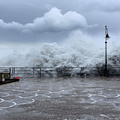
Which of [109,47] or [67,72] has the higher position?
[109,47]

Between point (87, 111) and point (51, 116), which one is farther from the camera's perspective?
point (87, 111)

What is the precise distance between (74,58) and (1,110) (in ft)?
87.4

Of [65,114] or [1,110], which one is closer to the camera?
[65,114]

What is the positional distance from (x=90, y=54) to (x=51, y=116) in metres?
28.8

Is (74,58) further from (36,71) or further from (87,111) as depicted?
(87,111)

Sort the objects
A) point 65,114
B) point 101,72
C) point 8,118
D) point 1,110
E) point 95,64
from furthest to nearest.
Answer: point 95,64
point 101,72
point 1,110
point 65,114
point 8,118

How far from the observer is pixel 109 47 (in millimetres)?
35562

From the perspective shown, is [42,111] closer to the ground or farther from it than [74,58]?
closer to the ground

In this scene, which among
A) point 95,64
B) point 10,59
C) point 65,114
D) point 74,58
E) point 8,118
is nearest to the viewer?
point 8,118

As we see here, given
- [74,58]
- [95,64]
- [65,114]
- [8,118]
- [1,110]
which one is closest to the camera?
[8,118]

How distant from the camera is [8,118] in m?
6.34

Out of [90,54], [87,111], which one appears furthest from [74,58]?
[87,111]

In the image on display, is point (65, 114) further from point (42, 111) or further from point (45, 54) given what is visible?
point (45, 54)

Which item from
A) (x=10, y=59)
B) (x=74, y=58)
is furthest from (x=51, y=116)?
(x=10, y=59)
